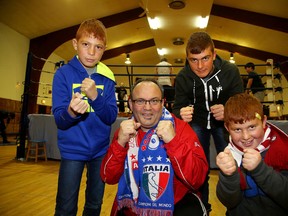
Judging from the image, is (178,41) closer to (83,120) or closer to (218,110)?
(218,110)

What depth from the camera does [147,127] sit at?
1.30 m

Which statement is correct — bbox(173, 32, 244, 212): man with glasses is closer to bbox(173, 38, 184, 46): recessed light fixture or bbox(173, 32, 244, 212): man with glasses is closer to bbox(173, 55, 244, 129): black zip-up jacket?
bbox(173, 55, 244, 129): black zip-up jacket

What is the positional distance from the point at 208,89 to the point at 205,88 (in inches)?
0.8

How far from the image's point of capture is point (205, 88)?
1.71m

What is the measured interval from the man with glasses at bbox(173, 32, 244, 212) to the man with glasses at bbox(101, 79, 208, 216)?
0.36m

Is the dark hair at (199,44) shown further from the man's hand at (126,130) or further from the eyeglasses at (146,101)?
the man's hand at (126,130)

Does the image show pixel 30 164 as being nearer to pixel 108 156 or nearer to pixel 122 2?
pixel 108 156

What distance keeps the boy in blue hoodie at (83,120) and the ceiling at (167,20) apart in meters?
5.84

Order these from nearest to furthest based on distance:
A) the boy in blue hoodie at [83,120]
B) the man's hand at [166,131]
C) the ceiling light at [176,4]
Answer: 1. the man's hand at [166,131]
2. the boy in blue hoodie at [83,120]
3. the ceiling light at [176,4]

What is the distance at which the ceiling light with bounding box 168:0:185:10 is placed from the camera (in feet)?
21.4

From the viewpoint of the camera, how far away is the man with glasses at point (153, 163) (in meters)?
1.11

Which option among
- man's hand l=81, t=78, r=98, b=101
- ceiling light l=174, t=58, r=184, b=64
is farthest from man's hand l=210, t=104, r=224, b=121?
ceiling light l=174, t=58, r=184, b=64

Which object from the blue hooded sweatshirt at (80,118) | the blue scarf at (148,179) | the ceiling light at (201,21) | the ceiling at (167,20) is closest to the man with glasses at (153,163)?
the blue scarf at (148,179)

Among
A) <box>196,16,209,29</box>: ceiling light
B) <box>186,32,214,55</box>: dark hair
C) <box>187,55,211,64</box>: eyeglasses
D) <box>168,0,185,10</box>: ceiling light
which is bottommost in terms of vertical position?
<box>187,55,211,64</box>: eyeglasses
